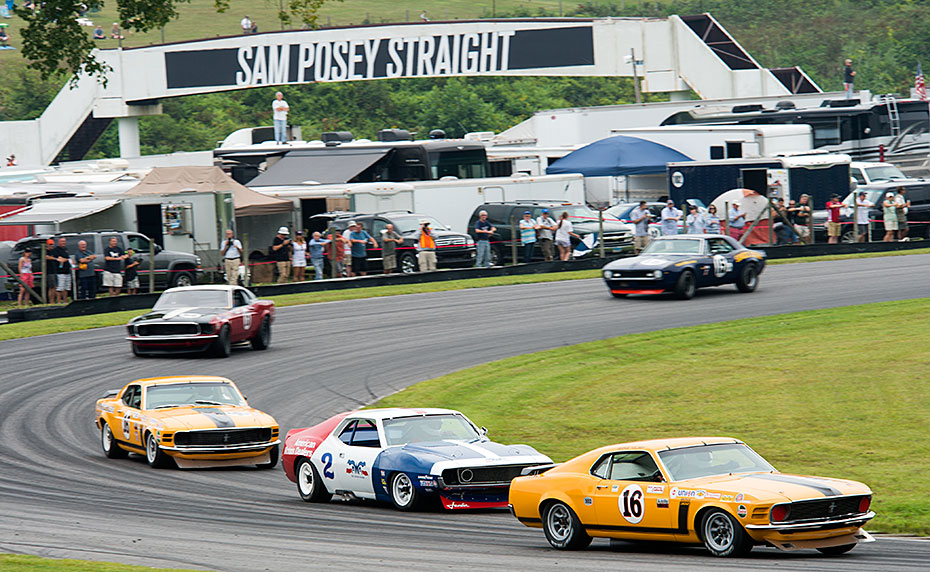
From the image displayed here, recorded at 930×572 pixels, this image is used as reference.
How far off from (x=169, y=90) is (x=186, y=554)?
42.2m

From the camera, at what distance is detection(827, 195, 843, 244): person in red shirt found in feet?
118

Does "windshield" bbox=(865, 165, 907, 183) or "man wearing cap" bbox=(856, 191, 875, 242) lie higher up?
"windshield" bbox=(865, 165, 907, 183)

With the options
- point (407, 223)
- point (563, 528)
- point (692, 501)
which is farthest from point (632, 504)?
point (407, 223)

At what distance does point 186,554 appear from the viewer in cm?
1022

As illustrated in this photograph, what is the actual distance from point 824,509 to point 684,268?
1837cm

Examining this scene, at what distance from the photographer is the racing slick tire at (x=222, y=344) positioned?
888 inches

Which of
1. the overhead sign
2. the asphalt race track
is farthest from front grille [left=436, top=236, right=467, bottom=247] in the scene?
the overhead sign

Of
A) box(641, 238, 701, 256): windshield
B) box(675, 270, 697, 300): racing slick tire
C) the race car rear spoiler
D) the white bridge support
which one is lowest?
the race car rear spoiler

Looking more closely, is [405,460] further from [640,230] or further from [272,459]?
[640,230]

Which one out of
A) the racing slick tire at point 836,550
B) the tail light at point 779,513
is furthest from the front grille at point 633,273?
the tail light at point 779,513

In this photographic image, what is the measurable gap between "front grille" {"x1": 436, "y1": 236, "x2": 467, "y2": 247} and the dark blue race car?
24.6 ft

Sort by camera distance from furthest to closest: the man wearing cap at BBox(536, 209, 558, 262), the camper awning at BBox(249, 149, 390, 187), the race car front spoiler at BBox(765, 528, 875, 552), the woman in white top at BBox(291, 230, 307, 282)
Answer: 1. the camper awning at BBox(249, 149, 390, 187)
2. the man wearing cap at BBox(536, 209, 558, 262)
3. the woman in white top at BBox(291, 230, 307, 282)
4. the race car front spoiler at BBox(765, 528, 875, 552)

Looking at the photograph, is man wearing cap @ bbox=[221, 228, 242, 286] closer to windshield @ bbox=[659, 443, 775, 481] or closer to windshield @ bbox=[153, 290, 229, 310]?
windshield @ bbox=[153, 290, 229, 310]

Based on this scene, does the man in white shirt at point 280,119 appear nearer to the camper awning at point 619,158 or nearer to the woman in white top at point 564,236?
the camper awning at point 619,158
